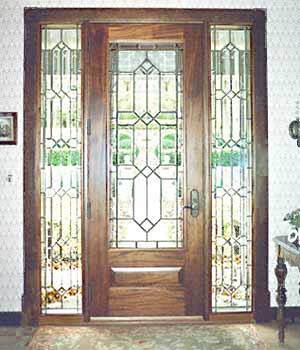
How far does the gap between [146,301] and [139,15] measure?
2.26 metres

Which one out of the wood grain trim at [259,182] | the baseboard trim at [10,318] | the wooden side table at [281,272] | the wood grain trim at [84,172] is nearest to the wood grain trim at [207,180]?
the wood grain trim at [259,182]

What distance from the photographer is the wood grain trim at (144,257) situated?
456 cm

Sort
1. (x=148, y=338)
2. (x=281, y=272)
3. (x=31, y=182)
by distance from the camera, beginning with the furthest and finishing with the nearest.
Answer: (x=31, y=182) → (x=148, y=338) → (x=281, y=272)

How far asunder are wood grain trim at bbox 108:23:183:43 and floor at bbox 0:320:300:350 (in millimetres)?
2348

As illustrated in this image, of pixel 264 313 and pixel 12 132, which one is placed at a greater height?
pixel 12 132

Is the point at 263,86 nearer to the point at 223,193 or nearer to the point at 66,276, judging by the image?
the point at 223,193

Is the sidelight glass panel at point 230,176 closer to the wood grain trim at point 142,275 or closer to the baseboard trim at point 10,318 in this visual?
the wood grain trim at point 142,275

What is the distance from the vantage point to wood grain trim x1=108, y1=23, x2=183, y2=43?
180 inches

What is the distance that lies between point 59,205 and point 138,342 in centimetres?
122

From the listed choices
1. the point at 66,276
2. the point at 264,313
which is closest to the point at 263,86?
the point at 264,313

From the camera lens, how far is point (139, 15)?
15.0 feet

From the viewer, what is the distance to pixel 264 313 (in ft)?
15.0


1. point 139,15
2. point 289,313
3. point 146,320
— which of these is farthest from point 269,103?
A: point 146,320

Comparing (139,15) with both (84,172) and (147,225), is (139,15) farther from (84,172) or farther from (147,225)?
(147,225)
